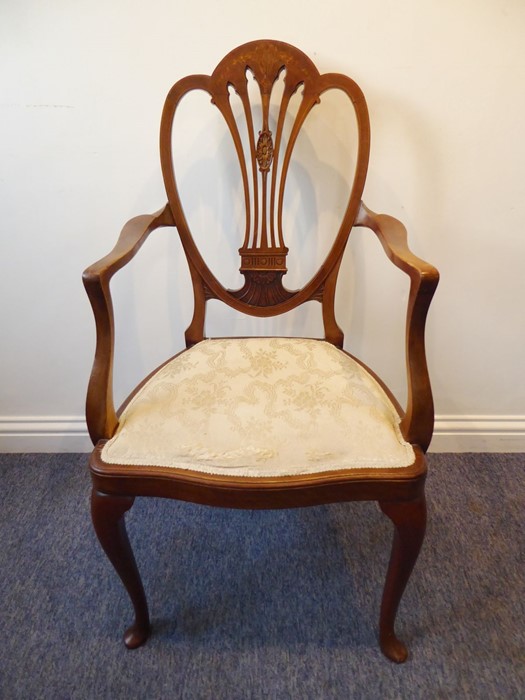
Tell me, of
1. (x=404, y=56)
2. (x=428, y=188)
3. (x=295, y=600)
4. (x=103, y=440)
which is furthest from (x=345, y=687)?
(x=404, y=56)

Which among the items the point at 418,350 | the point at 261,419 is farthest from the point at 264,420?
the point at 418,350

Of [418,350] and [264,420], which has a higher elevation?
[418,350]

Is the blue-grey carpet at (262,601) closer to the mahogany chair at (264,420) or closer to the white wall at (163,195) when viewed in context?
the mahogany chair at (264,420)

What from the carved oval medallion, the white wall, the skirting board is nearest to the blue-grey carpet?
the skirting board

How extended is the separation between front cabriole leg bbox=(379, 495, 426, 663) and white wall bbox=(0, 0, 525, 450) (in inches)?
25.3

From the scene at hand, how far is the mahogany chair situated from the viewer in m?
0.62

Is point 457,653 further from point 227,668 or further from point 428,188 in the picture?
point 428,188

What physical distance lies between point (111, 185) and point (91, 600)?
97cm

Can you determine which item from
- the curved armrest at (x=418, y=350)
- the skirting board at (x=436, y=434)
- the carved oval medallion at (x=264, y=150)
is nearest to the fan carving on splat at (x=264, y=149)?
the carved oval medallion at (x=264, y=150)

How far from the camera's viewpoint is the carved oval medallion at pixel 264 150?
0.87 meters

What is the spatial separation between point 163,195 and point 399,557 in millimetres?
943

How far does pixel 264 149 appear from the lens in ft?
2.88

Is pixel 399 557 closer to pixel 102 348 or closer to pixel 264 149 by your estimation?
pixel 102 348

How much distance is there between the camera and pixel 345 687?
0.76 meters
